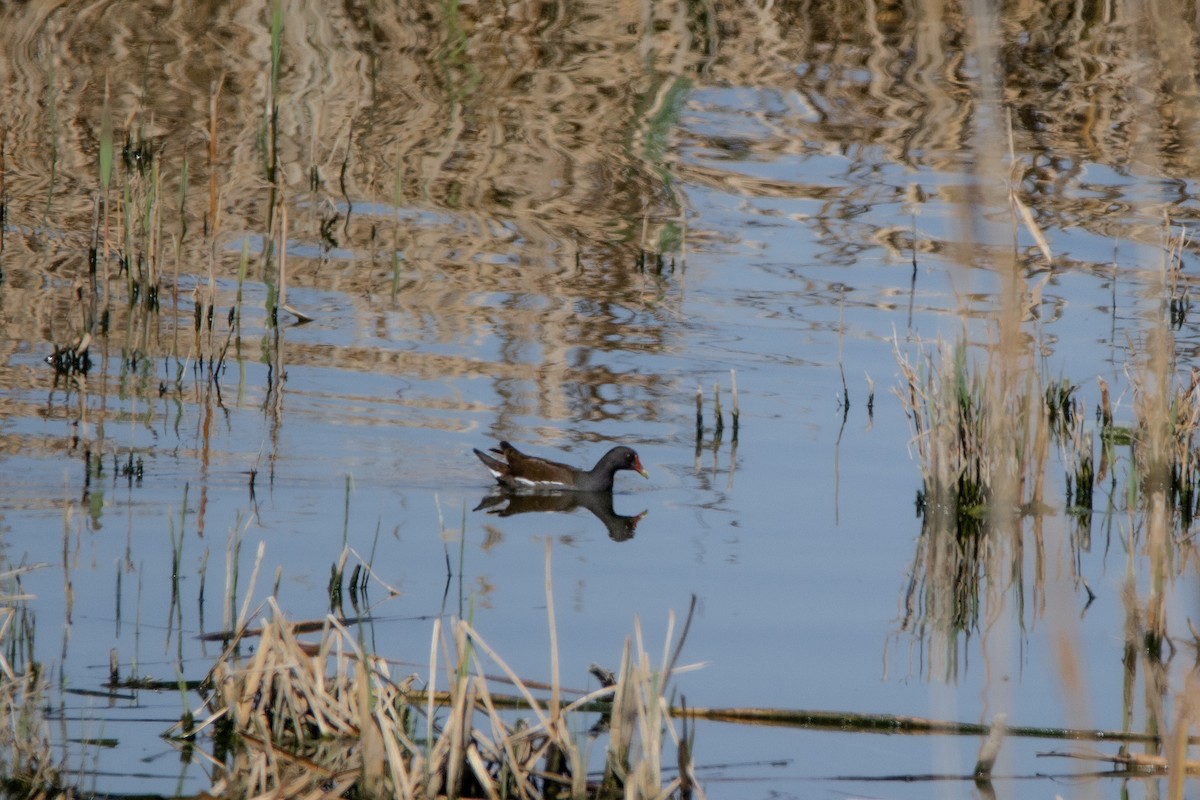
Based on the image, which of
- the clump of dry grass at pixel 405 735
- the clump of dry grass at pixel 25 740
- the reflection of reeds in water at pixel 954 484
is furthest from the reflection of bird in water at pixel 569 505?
the clump of dry grass at pixel 25 740

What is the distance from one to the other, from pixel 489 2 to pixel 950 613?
1318 cm

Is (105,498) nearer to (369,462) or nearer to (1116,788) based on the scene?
(369,462)

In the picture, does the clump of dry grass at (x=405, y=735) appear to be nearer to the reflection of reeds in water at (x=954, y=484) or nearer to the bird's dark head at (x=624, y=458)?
Result: the reflection of reeds in water at (x=954, y=484)

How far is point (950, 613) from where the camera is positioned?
6324mm

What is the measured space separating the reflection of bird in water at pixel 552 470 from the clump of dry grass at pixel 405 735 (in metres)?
3.46

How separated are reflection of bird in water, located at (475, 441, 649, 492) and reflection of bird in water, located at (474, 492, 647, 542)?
44mm

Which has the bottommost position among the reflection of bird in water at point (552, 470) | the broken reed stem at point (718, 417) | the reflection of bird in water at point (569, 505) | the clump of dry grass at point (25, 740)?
the clump of dry grass at point (25, 740)

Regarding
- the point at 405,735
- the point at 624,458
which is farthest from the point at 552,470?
the point at 405,735

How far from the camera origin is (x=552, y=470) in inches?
324

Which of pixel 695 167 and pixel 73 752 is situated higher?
pixel 695 167

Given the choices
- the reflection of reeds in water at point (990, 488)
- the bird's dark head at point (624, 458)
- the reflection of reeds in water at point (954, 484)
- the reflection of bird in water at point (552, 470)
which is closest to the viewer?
the reflection of reeds in water at point (990, 488)

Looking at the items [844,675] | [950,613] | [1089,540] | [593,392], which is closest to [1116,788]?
[844,675]

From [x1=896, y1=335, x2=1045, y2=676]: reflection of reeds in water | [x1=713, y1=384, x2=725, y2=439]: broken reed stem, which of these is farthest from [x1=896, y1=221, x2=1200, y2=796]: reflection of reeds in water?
[x1=713, y1=384, x2=725, y2=439]: broken reed stem

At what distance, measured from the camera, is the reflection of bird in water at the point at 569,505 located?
25.5 ft
